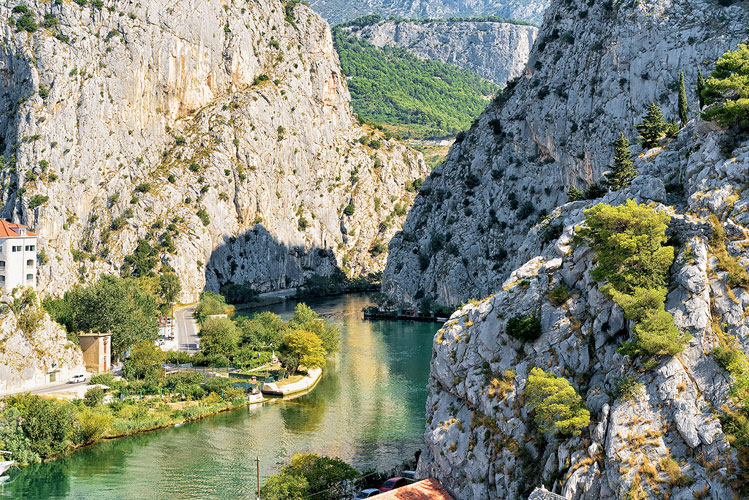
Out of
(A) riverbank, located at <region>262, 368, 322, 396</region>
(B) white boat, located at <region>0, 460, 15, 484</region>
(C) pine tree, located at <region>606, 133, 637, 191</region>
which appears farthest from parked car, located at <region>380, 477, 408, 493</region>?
(A) riverbank, located at <region>262, 368, 322, 396</region>

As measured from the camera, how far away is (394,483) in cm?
5159

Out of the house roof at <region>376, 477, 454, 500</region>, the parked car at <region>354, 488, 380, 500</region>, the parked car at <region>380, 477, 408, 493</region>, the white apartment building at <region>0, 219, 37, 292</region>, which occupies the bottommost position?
the parked car at <region>354, 488, 380, 500</region>

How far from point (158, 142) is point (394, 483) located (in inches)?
5210

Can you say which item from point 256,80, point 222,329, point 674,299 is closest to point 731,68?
point 674,299

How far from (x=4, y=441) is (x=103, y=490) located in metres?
10.7

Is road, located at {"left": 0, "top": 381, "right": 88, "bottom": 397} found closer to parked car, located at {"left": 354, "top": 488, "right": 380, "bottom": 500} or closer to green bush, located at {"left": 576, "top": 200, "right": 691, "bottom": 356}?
parked car, located at {"left": 354, "top": 488, "right": 380, "bottom": 500}

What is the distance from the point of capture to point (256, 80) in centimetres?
19262

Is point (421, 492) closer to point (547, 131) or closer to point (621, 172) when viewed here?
point (621, 172)

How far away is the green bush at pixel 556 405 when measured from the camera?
40.0 m

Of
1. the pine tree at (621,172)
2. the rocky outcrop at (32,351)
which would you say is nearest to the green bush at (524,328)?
the pine tree at (621,172)

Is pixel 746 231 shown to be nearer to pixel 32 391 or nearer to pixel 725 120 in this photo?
pixel 725 120

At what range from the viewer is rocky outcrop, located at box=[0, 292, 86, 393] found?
80.5 m

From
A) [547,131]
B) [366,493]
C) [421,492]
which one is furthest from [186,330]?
[421,492]

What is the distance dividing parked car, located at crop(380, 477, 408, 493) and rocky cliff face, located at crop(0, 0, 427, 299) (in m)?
98.5
